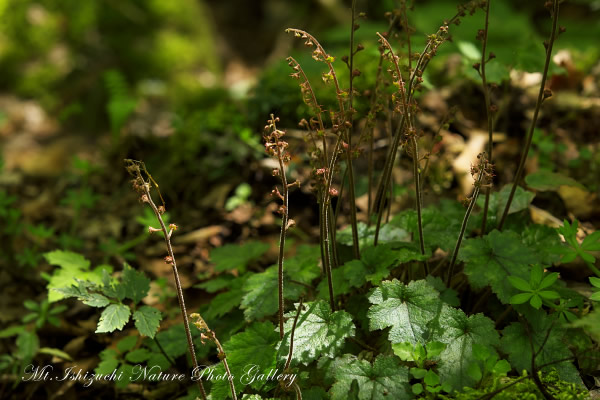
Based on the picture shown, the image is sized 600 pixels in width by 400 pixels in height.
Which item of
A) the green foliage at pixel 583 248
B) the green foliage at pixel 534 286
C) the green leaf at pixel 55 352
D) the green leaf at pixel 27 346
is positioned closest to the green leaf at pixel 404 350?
the green foliage at pixel 534 286

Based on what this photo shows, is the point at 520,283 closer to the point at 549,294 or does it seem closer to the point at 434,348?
the point at 549,294

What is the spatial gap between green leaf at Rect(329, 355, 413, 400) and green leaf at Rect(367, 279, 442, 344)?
94mm

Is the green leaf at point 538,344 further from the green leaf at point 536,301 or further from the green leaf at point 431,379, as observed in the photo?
the green leaf at point 431,379

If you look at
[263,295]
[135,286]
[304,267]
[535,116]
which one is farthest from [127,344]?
[535,116]

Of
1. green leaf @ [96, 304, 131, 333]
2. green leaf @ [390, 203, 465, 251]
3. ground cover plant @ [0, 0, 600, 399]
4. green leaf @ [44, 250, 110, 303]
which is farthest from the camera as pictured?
green leaf @ [44, 250, 110, 303]

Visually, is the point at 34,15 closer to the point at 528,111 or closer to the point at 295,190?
the point at 295,190

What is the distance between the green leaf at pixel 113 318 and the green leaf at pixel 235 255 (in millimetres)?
590

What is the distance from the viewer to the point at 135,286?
1.91 m

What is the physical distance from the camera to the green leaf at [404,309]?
1624 mm

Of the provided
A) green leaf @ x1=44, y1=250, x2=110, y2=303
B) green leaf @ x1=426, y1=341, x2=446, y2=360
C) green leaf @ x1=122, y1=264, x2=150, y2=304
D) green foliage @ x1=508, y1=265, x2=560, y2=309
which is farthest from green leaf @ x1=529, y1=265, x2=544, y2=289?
green leaf @ x1=44, y1=250, x2=110, y2=303

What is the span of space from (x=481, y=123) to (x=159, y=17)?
4.15 metres

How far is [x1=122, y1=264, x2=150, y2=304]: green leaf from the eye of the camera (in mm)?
1893

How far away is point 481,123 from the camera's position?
11.4 feet

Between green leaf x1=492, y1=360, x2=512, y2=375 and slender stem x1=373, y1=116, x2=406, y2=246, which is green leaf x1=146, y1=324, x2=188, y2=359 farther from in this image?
green leaf x1=492, y1=360, x2=512, y2=375
